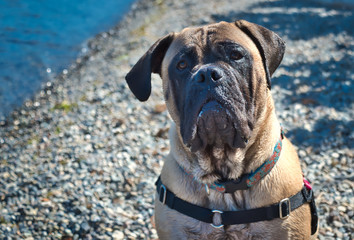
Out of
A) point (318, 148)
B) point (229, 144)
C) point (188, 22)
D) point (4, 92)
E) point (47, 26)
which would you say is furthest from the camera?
point (47, 26)

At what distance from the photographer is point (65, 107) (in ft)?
23.3

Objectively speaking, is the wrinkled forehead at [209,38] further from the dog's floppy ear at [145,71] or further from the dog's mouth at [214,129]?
the dog's mouth at [214,129]

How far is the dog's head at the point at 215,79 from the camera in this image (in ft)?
8.88

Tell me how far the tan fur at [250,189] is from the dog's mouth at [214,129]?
0.38ft

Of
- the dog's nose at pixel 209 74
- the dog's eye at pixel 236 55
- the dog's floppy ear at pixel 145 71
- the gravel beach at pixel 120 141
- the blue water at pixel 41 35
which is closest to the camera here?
the dog's nose at pixel 209 74

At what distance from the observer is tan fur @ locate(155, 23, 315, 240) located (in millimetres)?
2912

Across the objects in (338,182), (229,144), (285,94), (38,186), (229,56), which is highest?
(229,56)

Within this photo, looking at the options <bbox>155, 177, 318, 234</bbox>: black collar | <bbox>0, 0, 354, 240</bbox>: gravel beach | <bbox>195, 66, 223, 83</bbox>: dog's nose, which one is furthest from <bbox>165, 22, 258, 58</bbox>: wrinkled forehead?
<bbox>0, 0, 354, 240</bbox>: gravel beach

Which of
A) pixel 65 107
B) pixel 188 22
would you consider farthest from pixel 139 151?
pixel 188 22

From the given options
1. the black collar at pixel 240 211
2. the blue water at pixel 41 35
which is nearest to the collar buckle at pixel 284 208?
the black collar at pixel 240 211

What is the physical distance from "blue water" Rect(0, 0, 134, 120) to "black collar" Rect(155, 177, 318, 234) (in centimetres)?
556

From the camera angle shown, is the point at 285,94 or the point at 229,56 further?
the point at 285,94

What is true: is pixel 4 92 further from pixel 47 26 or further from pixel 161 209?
pixel 161 209

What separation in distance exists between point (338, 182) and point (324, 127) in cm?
120
